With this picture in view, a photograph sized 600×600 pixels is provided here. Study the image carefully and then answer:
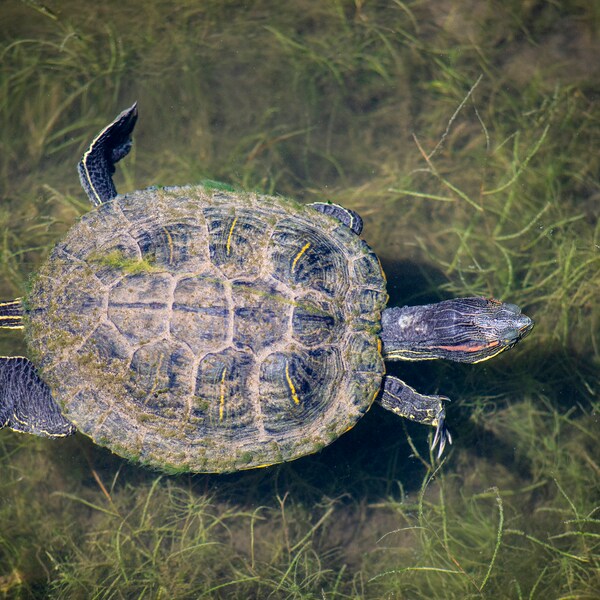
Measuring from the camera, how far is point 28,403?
436 cm

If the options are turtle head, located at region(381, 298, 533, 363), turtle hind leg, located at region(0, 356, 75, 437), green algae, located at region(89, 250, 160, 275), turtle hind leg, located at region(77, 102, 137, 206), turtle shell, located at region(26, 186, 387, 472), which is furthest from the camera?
turtle hind leg, located at region(77, 102, 137, 206)

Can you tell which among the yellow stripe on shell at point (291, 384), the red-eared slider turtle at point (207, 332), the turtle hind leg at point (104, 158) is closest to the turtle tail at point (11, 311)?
the red-eared slider turtle at point (207, 332)

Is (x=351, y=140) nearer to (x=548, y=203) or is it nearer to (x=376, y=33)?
(x=376, y=33)

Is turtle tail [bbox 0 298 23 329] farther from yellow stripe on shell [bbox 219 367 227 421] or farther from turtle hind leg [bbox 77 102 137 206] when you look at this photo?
yellow stripe on shell [bbox 219 367 227 421]

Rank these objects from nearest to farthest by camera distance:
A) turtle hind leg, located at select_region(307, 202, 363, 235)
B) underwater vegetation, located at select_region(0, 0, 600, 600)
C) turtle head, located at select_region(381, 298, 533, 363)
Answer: turtle head, located at select_region(381, 298, 533, 363)
turtle hind leg, located at select_region(307, 202, 363, 235)
underwater vegetation, located at select_region(0, 0, 600, 600)

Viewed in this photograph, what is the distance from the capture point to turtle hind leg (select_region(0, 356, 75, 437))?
436 centimetres

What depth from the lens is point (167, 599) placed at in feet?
17.8

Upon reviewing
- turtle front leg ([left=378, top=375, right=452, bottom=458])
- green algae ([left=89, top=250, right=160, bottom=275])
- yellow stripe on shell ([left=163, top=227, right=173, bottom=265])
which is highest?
yellow stripe on shell ([left=163, top=227, right=173, bottom=265])

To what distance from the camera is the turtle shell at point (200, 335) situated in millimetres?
3688

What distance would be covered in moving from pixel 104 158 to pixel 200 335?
2.41 m

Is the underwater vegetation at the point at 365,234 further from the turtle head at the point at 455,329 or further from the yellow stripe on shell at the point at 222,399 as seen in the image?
the yellow stripe on shell at the point at 222,399

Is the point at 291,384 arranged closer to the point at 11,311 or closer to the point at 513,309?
the point at 513,309

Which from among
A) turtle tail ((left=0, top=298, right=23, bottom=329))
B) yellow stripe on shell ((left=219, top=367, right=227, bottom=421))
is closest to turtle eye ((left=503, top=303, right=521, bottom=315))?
yellow stripe on shell ((left=219, top=367, right=227, bottom=421))

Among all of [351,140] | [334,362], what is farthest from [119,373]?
[351,140]
